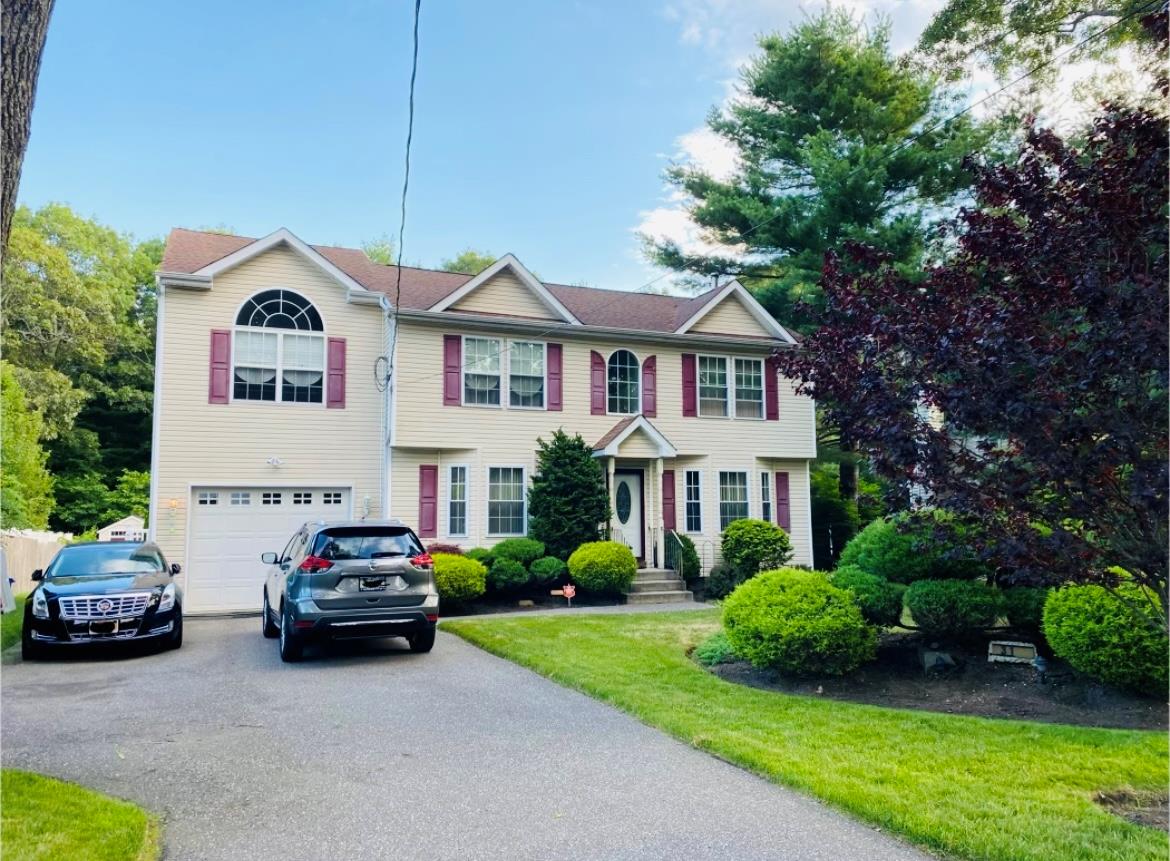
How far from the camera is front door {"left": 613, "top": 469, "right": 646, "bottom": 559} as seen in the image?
57.1ft

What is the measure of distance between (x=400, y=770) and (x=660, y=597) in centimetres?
1111

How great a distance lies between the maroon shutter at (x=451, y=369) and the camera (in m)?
16.1

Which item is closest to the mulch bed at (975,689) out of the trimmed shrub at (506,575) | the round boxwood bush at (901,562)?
the round boxwood bush at (901,562)

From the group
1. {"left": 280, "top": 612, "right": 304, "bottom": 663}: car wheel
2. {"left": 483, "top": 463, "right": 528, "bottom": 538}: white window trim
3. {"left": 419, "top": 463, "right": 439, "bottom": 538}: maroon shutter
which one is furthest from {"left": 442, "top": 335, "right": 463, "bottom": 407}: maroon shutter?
{"left": 280, "top": 612, "right": 304, "bottom": 663}: car wheel

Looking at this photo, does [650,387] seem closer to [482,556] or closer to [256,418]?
[482,556]

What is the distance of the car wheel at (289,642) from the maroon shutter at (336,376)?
290 inches

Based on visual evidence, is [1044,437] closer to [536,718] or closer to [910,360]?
[910,360]

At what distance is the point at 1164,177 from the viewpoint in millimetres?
4191

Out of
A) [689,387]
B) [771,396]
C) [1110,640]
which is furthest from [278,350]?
[1110,640]

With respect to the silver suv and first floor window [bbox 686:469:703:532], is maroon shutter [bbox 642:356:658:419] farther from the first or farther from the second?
the silver suv

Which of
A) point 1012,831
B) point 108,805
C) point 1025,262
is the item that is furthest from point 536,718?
point 1025,262

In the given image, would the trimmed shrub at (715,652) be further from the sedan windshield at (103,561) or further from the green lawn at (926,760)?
the sedan windshield at (103,561)

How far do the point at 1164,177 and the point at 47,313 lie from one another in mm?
32380

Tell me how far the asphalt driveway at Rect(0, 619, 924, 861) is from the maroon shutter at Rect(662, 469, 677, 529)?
31.4 ft
